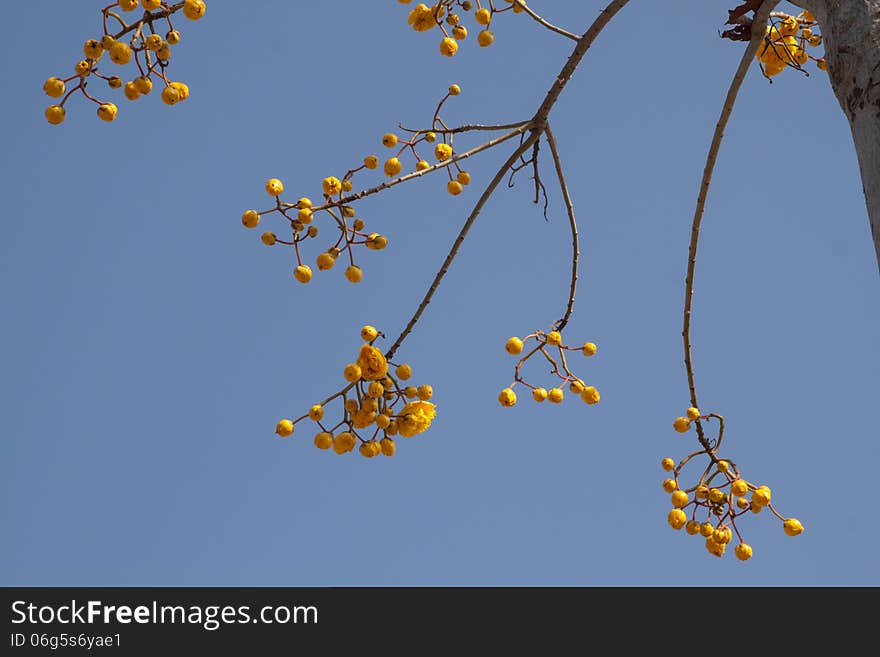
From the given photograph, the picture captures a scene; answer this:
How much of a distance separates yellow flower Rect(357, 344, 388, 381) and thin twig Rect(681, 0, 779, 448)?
1106 mm

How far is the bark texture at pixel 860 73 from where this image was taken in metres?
1.94

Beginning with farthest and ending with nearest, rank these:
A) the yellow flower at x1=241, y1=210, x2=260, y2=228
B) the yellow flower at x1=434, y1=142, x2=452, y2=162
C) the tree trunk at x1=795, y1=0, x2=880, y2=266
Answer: the yellow flower at x1=434, y1=142, x2=452, y2=162 → the yellow flower at x1=241, y1=210, x2=260, y2=228 → the tree trunk at x1=795, y1=0, x2=880, y2=266

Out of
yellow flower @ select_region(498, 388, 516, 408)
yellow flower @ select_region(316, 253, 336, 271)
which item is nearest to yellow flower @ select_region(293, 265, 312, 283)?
yellow flower @ select_region(316, 253, 336, 271)

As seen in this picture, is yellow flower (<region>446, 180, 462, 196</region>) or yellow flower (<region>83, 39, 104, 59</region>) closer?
yellow flower (<region>83, 39, 104, 59</region>)

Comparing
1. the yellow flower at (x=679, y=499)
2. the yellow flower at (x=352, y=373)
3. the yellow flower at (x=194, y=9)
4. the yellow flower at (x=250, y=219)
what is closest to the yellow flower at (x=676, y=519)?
the yellow flower at (x=679, y=499)

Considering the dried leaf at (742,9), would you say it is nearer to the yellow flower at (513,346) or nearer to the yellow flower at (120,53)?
the yellow flower at (513,346)

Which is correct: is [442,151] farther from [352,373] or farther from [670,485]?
[670,485]

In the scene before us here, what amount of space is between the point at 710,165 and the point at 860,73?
4.08 feet

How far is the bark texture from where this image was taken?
1.94m

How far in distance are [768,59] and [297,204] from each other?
1915mm

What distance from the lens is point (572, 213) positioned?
367 cm

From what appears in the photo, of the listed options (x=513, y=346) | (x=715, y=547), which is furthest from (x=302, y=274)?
(x=715, y=547)

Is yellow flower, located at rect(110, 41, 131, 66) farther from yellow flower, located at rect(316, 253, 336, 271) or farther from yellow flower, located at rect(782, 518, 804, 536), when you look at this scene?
yellow flower, located at rect(782, 518, 804, 536)
